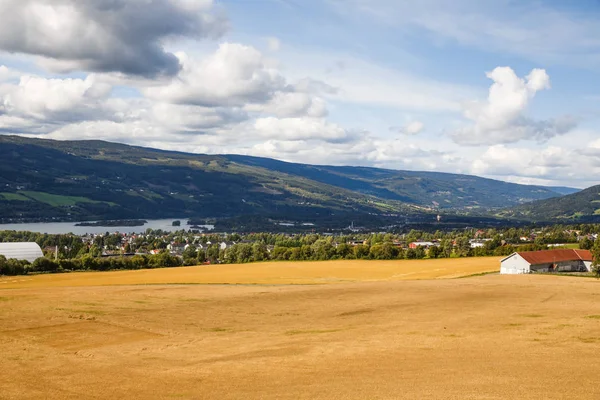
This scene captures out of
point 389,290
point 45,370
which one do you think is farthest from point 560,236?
point 45,370

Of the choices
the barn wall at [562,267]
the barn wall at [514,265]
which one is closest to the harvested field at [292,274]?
the barn wall at [514,265]

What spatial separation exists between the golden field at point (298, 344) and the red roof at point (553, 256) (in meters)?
40.2

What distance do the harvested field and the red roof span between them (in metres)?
7.27

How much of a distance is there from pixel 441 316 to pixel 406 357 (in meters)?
17.7

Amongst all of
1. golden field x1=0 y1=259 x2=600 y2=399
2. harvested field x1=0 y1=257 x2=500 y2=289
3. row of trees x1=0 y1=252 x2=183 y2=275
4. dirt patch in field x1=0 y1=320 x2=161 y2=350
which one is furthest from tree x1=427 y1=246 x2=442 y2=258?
dirt patch in field x1=0 y1=320 x2=161 y2=350

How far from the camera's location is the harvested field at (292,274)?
274 feet

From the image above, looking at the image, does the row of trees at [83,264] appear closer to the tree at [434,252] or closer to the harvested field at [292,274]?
the harvested field at [292,274]

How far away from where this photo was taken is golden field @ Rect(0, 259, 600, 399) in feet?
78.7

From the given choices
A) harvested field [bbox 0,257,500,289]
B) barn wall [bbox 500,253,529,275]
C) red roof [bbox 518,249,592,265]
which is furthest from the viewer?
red roof [bbox 518,249,592,265]

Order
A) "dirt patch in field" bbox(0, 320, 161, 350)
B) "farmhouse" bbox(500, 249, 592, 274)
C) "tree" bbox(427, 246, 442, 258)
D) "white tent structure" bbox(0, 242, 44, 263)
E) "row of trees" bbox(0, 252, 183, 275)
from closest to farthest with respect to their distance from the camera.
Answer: "dirt patch in field" bbox(0, 320, 161, 350) → "row of trees" bbox(0, 252, 183, 275) → "farmhouse" bbox(500, 249, 592, 274) → "white tent structure" bbox(0, 242, 44, 263) → "tree" bbox(427, 246, 442, 258)

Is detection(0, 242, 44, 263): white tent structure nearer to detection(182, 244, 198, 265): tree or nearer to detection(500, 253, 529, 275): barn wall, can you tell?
detection(182, 244, 198, 265): tree

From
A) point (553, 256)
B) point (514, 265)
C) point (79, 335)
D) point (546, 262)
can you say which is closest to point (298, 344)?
point (79, 335)

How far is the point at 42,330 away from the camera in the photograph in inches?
1458

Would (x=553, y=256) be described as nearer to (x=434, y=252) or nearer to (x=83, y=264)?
(x=434, y=252)
